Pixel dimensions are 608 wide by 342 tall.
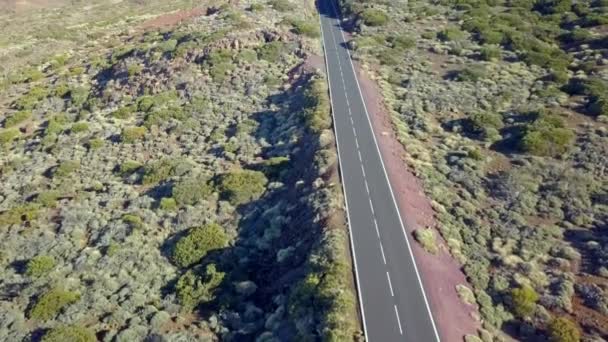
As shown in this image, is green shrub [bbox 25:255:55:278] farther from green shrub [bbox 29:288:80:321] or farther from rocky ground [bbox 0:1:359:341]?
green shrub [bbox 29:288:80:321]

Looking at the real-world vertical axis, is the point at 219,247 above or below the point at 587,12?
below

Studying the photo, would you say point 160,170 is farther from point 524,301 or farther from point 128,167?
point 524,301

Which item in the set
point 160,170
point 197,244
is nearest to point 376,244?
point 197,244

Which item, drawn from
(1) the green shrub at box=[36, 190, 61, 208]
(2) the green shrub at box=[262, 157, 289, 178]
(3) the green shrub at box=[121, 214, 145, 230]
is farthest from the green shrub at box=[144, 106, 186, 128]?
(3) the green shrub at box=[121, 214, 145, 230]

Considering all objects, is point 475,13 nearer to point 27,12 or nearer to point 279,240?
point 279,240

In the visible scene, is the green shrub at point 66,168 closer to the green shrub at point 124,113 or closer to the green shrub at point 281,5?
the green shrub at point 124,113

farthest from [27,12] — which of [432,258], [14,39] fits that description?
[432,258]
